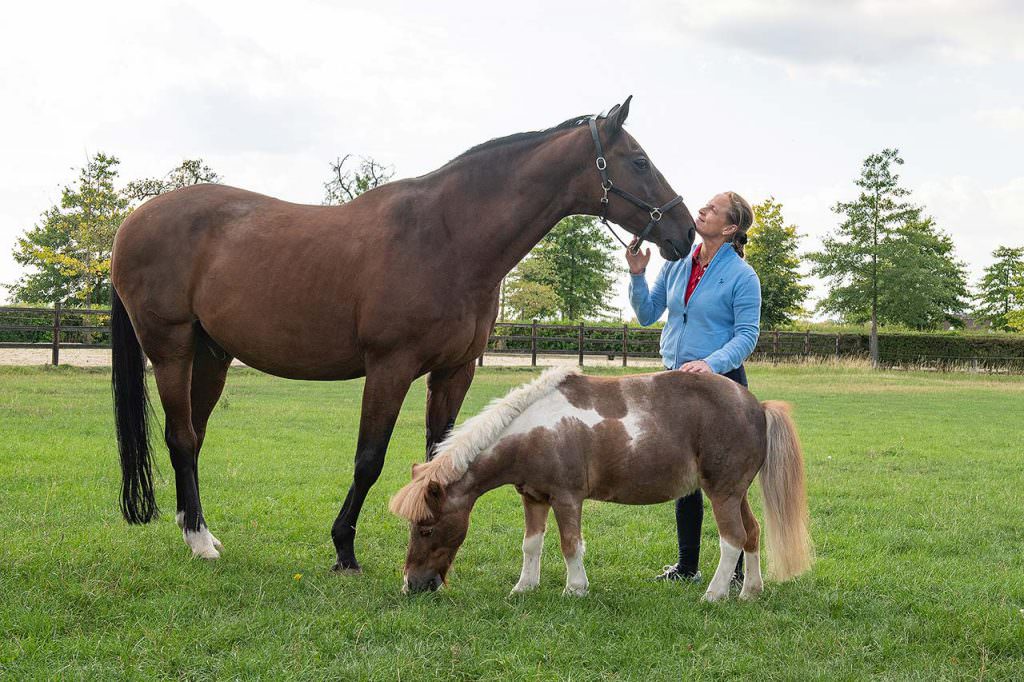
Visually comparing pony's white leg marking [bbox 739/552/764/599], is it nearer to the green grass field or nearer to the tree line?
the green grass field

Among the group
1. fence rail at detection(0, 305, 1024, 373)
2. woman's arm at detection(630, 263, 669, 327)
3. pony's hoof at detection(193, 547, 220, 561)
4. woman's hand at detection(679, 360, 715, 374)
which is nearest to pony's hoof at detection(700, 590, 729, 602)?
woman's hand at detection(679, 360, 715, 374)

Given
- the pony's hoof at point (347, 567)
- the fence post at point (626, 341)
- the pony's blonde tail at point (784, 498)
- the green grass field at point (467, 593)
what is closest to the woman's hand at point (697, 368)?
the pony's blonde tail at point (784, 498)

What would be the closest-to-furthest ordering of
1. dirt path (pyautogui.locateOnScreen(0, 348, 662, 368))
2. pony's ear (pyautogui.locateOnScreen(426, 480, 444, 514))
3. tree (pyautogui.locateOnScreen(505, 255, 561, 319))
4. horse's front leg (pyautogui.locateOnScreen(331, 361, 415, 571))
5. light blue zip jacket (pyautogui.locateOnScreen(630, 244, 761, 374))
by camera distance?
pony's ear (pyautogui.locateOnScreen(426, 480, 444, 514)), horse's front leg (pyautogui.locateOnScreen(331, 361, 415, 571)), light blue zip jacket (pyautogui.locateOnScreen(630, 244, 761, 374)), dirt path (pyautogui.locateOnScreen(0, 348, 662, 368)), tree (pyautogui.locateOnScreen(505, 255, 561, 319))

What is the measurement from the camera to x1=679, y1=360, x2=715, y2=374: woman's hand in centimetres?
451

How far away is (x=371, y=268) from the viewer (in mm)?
4594

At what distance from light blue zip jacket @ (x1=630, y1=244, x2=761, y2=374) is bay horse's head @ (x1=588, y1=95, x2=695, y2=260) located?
18 cm

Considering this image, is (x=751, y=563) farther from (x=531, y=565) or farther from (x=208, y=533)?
(x=208, y=533)

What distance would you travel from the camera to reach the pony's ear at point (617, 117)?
456cm

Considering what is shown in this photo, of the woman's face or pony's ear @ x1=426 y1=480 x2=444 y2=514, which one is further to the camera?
the woman's face

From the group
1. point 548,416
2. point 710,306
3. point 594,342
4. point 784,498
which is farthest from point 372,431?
point 594,342

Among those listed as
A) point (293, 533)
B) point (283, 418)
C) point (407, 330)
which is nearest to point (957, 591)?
point (407, 330)

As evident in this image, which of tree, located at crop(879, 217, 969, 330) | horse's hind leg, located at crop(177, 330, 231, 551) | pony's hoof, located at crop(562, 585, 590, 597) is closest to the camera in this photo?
pony's hoof, located at crop(562, 585, 590, 597)

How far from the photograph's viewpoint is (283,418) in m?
12.2

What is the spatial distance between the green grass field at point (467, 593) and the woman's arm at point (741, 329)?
128cm
